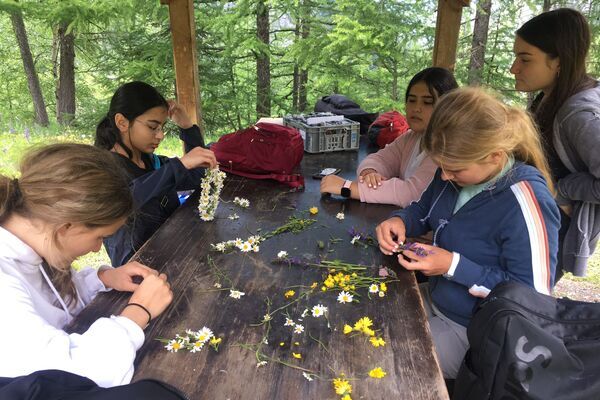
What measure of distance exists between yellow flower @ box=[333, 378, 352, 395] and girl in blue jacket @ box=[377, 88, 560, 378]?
0.68m

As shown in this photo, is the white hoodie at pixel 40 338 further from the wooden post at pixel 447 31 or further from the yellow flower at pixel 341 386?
the wooden post at pixel 447 31

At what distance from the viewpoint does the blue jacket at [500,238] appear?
64.9 inches

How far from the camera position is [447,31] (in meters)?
4.15

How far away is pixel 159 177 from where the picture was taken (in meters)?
2.48

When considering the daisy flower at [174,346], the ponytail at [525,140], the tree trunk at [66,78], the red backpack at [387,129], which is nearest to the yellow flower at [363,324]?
the daisy flower at [174,346]

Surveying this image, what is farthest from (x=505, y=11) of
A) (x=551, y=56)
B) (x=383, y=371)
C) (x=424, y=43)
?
(x=383, y=371)

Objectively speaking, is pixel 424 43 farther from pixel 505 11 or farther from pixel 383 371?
pixel 383 371

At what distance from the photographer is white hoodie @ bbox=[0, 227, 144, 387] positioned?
1.11 meters

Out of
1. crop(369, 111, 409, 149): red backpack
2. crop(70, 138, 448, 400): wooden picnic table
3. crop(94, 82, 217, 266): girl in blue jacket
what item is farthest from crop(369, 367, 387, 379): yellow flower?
crop(369, 111, 409, 149): red backpack

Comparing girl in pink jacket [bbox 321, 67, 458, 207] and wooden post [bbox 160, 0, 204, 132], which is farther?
wooden post [bbox 160, 0, 204, 132]

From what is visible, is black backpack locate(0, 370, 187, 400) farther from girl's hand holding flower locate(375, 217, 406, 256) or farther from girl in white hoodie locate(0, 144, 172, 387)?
girl's hand holding flower locate(375, 217, 406, 256)

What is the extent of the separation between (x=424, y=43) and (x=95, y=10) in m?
5.87

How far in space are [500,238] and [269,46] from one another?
329 inches

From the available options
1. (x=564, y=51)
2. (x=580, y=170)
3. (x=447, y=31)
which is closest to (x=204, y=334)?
(x=580, y=170)
